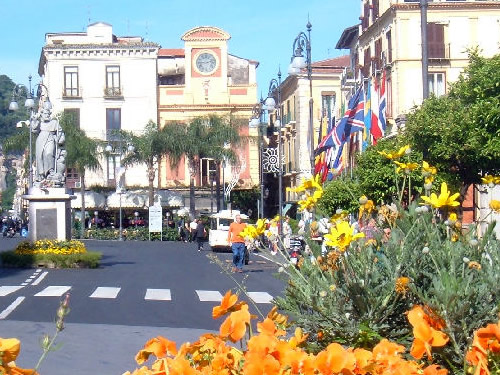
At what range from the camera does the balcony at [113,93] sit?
245 ft

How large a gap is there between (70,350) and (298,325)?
6.10m

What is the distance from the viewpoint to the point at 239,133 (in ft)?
231

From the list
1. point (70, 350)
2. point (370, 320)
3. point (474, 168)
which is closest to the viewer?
point (370, 320)

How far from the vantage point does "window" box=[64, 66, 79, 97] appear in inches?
2940

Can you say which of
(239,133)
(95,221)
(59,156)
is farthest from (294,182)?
(59,156)

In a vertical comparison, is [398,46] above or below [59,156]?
above

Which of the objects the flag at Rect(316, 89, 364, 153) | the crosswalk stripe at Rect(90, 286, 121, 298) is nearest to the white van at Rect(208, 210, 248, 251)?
the flag at Rect(316, 89, 364, 153)

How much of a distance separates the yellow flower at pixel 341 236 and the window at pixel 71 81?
7001 centimetres

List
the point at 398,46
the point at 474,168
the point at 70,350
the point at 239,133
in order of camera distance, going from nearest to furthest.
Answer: the point at 70,350 < the point at 474,168 < the point at 398,46 < the point at 239,133

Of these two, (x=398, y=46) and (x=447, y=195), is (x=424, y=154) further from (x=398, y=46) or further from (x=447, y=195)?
(x=447, y=195)

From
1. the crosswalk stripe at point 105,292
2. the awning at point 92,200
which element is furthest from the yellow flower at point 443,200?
the awning at point 92,200

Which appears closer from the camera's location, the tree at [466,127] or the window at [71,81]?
the tree at [466,127]

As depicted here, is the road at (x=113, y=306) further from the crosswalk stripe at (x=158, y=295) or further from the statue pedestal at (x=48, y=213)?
the statue pedestal at (x=48, y=213)

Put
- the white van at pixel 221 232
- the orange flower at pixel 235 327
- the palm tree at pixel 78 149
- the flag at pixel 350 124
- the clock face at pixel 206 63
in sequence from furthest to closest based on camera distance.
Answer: the clock face at pixel 206 63 → the palm tree at pixel 78 149 → the white van at pixel 221 232 → the flag at pixel 350 124 → the orange flower at pixel 235 327
